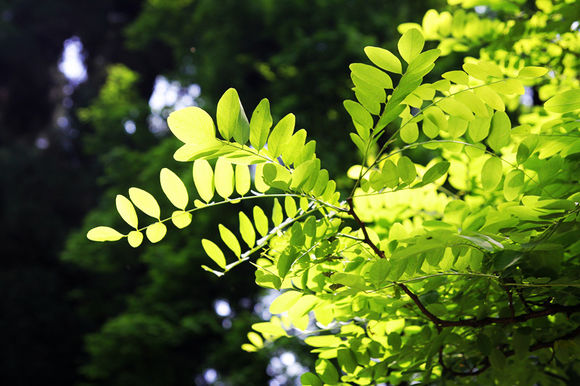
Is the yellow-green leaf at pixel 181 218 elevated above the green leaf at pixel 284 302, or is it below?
above

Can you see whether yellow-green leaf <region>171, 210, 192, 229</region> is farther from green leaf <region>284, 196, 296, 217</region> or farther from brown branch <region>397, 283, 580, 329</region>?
brown branch <region>397, 283, 580, 329</region>

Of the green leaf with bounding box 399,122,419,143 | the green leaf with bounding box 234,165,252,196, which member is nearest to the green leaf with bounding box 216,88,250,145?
the green leaf with bounding box 234,165,252,196

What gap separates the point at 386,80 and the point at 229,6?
560cm

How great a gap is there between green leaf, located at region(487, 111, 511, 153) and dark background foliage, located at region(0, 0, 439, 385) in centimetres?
311

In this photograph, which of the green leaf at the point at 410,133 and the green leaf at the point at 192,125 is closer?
the green leaf at the point at 192,125

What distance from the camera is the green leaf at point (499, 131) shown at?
576mm

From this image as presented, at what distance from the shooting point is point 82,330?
21.4ft

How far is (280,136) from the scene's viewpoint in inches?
20.1

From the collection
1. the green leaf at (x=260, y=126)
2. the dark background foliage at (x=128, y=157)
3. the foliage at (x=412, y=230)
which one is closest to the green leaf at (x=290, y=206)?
the foliage at (x=412, y=230)

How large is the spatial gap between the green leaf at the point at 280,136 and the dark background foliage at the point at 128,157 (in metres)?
3.19

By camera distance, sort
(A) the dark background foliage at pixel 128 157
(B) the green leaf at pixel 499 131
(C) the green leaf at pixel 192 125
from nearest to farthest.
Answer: (C) the green leaf at pixel 192 125, (B) the green leaf at pixel 499 131, (A) the dark background foliage at pixel 128 157

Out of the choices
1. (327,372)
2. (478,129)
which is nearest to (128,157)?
(327,372)

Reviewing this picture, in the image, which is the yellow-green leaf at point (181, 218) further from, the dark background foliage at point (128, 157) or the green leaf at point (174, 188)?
the dark background foliage at point (128, 157)

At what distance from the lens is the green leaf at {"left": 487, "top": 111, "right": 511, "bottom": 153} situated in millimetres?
576
